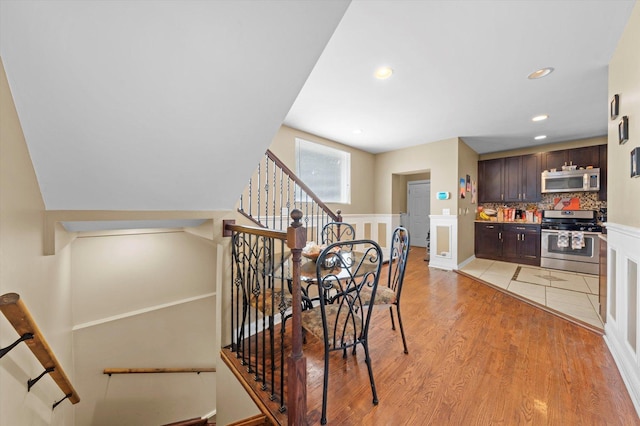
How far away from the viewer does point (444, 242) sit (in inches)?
181

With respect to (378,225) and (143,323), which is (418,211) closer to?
(378,225)

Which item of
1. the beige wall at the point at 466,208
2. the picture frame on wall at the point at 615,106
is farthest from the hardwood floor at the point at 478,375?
the beige wall at the point at 466,208

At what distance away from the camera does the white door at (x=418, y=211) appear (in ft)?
22.3

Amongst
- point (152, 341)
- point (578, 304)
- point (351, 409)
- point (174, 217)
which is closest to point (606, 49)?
point (578, 304)

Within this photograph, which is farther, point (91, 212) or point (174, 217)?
point (174, 217)

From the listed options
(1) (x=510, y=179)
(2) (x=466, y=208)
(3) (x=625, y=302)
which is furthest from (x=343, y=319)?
(1) (x=510, y=179)

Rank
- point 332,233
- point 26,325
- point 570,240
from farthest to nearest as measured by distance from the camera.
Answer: point 570,240, point 332,233, point 26,325

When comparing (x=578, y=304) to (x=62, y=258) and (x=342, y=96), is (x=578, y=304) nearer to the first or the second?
(x=342, y=96)

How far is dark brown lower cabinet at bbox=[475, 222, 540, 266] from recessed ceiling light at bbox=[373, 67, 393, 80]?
4.29 m

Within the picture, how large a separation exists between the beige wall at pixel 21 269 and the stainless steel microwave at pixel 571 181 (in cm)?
677

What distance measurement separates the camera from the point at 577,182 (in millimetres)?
4480

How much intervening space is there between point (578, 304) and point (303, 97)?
3.99 m

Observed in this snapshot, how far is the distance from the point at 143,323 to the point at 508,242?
622 cm

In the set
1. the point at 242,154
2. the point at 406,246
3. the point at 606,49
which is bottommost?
the point at 406,246
